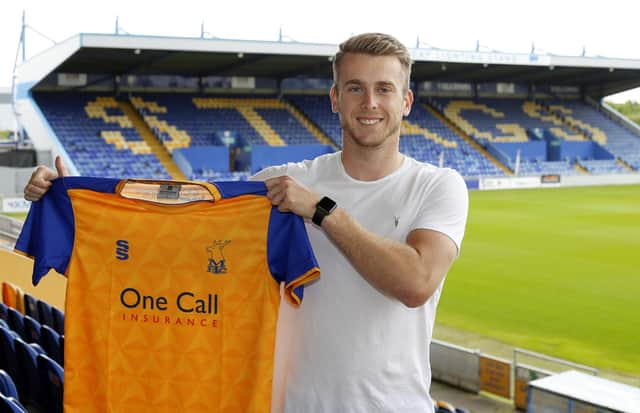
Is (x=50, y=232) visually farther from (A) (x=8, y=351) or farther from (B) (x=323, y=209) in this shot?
(A) (x=8, y=351)

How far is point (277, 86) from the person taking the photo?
39.7 meters

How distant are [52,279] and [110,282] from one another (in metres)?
7.59

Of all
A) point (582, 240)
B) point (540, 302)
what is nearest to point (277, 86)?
point (582, 240)

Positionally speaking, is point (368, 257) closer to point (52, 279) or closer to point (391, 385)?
point (391, 385)

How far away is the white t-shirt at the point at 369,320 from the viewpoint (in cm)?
263

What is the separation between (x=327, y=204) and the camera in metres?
2.53

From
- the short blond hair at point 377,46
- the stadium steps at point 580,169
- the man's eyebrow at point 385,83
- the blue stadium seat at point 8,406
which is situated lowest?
the stadium steps at point 580,169

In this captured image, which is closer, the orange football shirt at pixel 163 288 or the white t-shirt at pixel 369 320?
the white t-shirt at pixel 369 320

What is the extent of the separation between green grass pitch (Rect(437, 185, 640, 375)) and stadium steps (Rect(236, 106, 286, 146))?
13.6m

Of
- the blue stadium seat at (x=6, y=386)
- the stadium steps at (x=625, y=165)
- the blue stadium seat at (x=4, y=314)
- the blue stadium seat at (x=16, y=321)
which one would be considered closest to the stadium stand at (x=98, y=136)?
the blue stadium seat at (x=4, y=314)

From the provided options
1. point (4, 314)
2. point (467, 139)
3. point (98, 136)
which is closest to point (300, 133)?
point (98, 136)

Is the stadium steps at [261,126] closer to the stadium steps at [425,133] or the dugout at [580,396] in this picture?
the stadium steps at [425,133]

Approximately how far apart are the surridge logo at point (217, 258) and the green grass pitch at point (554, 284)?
756 centimetres

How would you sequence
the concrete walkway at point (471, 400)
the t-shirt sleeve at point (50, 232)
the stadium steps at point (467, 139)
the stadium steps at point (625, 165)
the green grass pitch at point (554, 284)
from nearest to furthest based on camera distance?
the t-shirt sleeve at point (50, 232), the concrete walkway at point (471, 400), the green grass pitch at point (554, 284), the stadium steps at point (467, 139), the stadium steps at point (625, 165)
